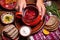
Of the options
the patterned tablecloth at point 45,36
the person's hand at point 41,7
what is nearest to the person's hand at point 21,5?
the person's hand at point 41,7

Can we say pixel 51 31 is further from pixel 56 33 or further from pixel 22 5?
pixel 22 5

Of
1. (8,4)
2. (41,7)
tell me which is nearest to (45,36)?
(41,7)

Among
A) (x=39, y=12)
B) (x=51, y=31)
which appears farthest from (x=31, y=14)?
(x=51, y=31)

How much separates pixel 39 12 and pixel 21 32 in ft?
0.57

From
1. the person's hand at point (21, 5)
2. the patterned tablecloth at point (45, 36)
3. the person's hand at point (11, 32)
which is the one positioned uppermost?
the person's hand at point (21, 5)

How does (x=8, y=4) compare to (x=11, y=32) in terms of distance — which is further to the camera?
(x=8, y=4)

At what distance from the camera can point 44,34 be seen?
133 cm

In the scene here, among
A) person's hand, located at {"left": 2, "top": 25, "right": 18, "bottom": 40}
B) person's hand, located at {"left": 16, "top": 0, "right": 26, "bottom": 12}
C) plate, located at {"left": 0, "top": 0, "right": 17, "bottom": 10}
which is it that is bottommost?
person's hand, located at {"left": 2, "top": 25, "right": 18, "bottom": 40}

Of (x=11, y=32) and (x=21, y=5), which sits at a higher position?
(x=21, y=5)

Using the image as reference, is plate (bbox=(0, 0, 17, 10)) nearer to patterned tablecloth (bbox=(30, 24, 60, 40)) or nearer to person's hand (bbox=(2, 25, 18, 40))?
person's hand (bbox=(2, 25, 18, 40))

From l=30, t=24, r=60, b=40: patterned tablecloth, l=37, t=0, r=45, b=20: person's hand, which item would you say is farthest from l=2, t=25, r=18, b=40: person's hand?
l=37, t=0, r=45, b=20: person's hand

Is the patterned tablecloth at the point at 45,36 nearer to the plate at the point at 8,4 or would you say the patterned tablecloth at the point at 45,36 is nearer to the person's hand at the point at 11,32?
the person's hand at the point at 11,32

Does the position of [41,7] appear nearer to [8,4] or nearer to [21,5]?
[21,5]

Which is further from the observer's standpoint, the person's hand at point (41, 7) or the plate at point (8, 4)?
the plate at point (8, 4)
